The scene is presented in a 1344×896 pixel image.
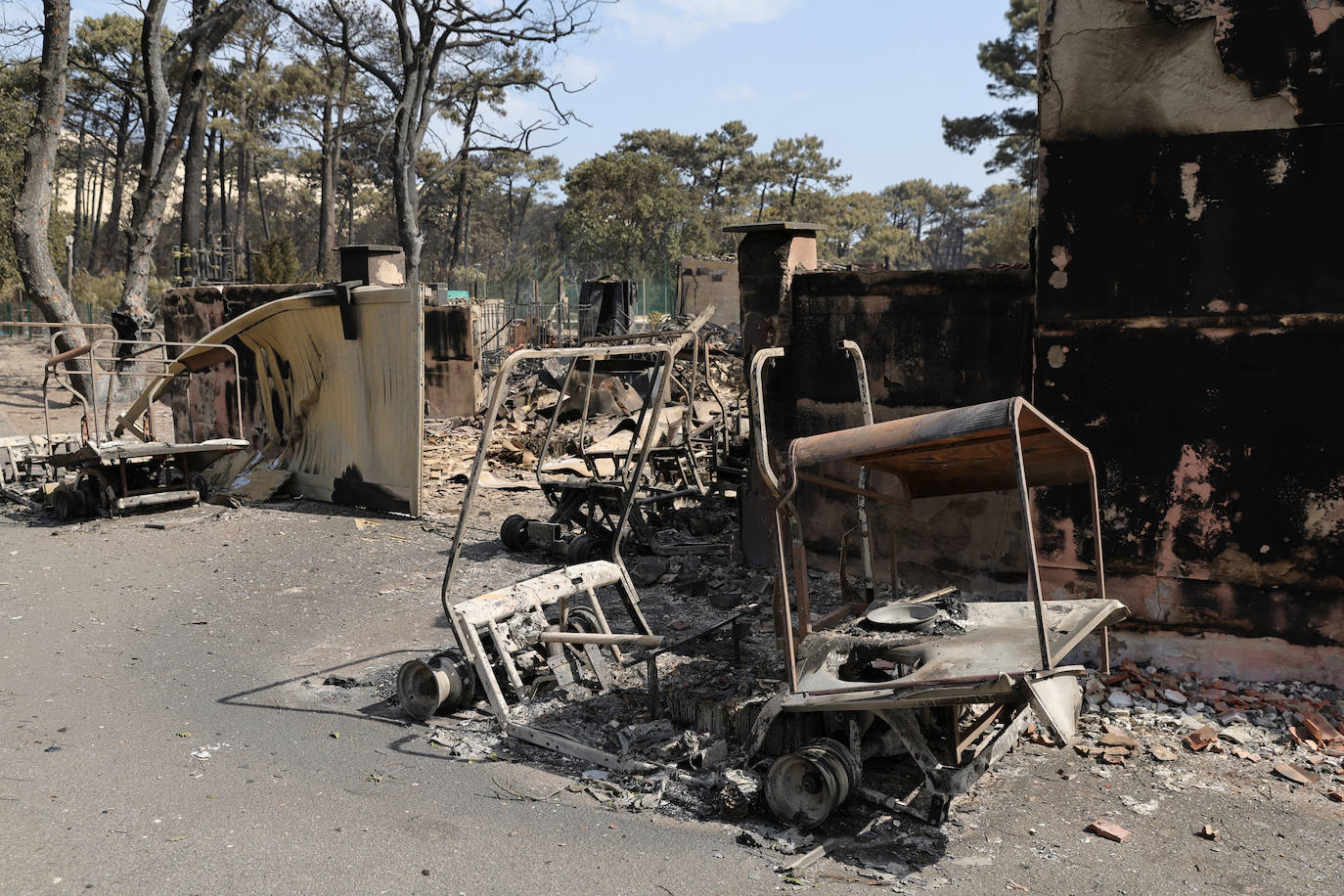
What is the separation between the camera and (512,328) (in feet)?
91.5

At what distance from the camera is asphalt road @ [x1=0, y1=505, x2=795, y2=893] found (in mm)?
3980

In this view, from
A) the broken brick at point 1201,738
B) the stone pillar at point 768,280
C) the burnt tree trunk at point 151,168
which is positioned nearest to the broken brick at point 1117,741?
the broken brick at point 1201,738

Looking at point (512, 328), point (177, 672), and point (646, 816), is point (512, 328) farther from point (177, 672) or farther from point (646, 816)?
point (646, 816)

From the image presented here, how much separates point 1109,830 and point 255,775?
3927mm

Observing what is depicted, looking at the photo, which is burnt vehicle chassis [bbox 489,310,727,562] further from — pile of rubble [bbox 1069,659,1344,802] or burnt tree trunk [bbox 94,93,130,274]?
burnt tree trunk [bbox 94,93,130,274]

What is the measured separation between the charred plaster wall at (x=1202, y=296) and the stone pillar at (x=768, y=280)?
2217mm

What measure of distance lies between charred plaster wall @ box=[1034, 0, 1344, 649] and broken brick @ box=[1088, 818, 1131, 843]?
2.24 meters

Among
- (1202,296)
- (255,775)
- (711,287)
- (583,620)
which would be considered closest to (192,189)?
(711,287)

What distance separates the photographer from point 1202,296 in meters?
6.11

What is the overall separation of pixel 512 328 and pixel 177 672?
72.5 feet

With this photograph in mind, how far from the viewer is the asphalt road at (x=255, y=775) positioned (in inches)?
157

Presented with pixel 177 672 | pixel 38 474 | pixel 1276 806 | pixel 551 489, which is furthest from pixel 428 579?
pixel 38 474

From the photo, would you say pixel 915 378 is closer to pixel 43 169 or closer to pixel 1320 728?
pixel 1320 728

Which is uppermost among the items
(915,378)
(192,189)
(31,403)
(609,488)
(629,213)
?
Result: (629,213)
